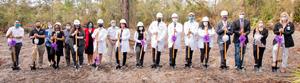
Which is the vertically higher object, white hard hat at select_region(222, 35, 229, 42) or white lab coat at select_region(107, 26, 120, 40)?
white lab coat at select_region(107, 26, 120, 40)

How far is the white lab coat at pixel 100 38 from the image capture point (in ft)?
43.4

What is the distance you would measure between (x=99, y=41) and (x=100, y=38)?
0.09 m

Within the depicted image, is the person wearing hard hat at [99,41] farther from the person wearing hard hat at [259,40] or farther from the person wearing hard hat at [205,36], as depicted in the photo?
the person wearing hard hat at [259,40]

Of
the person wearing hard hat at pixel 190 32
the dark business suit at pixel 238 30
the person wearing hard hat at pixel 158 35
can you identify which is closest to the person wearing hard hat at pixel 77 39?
Result: the person wearing hard hat at pixel 158 35

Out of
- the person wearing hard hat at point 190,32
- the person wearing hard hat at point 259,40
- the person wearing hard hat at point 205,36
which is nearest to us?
the person wearing hard hat at point 259,40

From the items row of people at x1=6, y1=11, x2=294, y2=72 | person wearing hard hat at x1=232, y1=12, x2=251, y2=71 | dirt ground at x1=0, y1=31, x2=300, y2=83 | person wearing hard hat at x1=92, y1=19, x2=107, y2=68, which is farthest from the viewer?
person wearing hard hat at x1=92, y1=19, x2=107, y2=68

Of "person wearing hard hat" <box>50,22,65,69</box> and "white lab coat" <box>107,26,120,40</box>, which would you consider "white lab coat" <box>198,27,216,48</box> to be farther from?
"person wearing hard hat" <box>50,22,65,69</box>

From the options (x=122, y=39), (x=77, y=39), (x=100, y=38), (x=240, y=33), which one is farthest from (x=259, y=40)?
(x=77, y=39)

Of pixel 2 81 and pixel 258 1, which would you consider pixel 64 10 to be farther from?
pixel 2 81

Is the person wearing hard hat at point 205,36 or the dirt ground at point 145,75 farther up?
the person wearing hard hat at point 205,36

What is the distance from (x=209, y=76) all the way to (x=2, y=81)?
5.14 meters

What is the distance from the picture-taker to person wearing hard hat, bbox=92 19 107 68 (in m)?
13.3

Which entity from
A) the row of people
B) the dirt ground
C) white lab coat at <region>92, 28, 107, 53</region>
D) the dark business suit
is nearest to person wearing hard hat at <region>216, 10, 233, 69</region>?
the row of people

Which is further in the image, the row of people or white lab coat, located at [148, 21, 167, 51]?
white lab coat, located at [148, 21, 167, 51]
